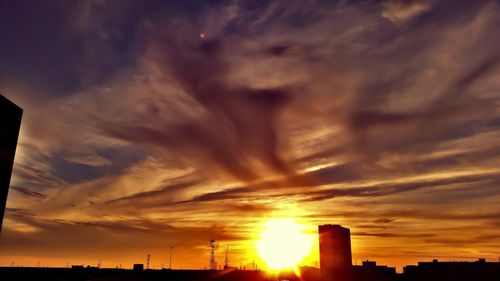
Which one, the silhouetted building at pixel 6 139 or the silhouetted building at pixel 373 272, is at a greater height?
the silhouetted building at pixel 6 139

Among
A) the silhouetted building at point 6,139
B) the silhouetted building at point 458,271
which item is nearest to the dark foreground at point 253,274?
the silhouetted building at point 458,271

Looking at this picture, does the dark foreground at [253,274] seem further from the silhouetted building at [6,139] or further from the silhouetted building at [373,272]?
the silhouetted building at [6,139]

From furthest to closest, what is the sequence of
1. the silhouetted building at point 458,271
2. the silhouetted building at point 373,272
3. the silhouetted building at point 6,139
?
the silhouetted building at point 373,272 < the silhouetted building at point 458,271 < the silhouetted building at point 6,139

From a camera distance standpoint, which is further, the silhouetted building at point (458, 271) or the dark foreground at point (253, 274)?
the silhouetted building at point (458, 271)

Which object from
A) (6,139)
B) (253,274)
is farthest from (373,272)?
(6,139)

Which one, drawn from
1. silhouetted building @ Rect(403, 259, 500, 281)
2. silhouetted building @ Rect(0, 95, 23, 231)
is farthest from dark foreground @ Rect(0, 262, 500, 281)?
silhouetted building @ Rect(0, 95, 23, 231)

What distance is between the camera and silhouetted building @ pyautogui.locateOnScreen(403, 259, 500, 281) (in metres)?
143

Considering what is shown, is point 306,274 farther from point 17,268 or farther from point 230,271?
point 17,268

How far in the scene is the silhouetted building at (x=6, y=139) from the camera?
64.4m

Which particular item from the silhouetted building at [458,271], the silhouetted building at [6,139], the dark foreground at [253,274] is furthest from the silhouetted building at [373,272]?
the silhouetted building at [6,139]

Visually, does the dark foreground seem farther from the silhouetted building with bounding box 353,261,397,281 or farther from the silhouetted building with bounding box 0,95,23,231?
the silhouetted building with bounding box 0,95,23,231

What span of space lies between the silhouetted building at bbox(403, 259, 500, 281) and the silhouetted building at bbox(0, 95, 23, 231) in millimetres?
138861

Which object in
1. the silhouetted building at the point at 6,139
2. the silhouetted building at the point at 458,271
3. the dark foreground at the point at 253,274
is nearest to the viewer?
the silhouetted building at the point at 6,139

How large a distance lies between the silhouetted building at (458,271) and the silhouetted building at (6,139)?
13886 cm
